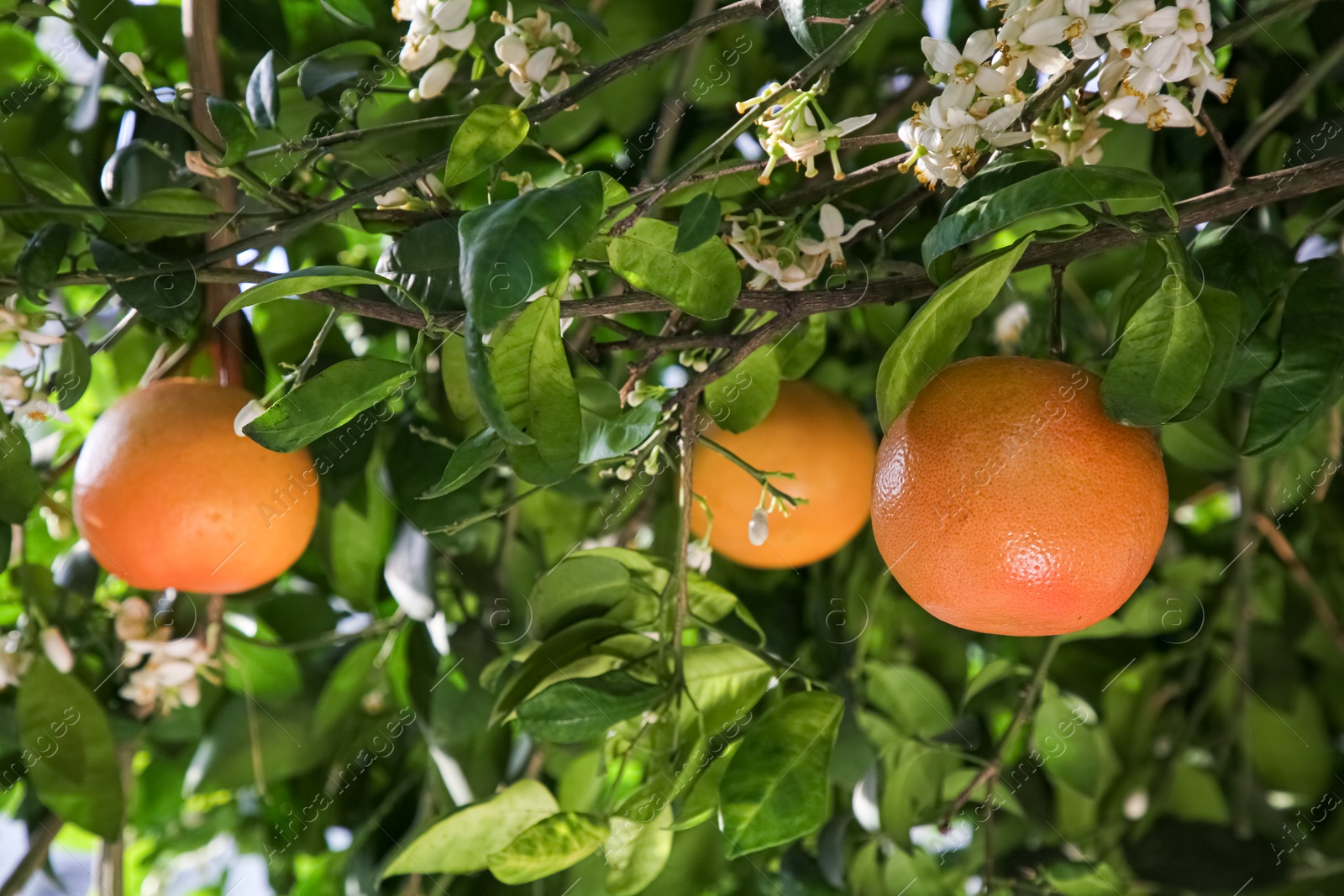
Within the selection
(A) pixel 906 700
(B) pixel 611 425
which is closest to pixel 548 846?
(B) pixel 611 425

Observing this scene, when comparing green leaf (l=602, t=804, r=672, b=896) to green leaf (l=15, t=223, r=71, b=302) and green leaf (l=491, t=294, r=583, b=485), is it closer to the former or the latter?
green leaf (l=491, t=294, r=583, b=485)

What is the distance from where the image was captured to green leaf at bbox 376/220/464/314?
1.59 ft

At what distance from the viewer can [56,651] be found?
720 mm

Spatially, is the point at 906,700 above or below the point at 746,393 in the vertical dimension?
below

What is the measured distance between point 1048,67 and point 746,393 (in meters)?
0.24

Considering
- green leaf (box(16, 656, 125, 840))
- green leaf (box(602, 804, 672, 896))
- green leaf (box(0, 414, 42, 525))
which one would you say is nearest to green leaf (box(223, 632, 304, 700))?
green leaf (box(16, 656, 125, 840))

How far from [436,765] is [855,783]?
0.31m

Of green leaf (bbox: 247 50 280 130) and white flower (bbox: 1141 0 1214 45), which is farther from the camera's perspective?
green leaf (bbox: 247 50 280 130)

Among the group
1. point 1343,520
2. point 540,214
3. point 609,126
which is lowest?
point 1343,520

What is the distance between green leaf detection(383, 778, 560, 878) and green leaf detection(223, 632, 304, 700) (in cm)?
29

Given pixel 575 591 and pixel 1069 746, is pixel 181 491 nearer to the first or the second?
pixel 575 591

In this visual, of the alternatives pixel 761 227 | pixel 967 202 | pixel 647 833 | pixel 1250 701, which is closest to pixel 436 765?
pixel 647 833

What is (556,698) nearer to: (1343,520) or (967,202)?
(967,202)

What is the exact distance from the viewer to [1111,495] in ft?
Answer: 1.55
